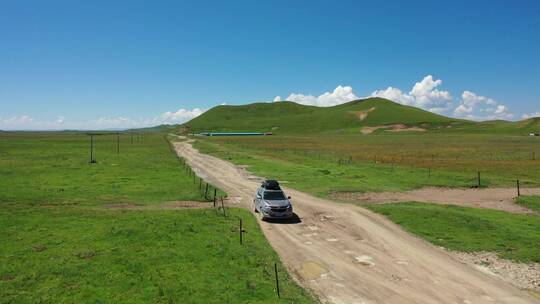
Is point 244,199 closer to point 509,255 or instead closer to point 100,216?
point 100,216

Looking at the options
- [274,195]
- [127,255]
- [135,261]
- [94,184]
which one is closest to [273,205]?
[274,195]

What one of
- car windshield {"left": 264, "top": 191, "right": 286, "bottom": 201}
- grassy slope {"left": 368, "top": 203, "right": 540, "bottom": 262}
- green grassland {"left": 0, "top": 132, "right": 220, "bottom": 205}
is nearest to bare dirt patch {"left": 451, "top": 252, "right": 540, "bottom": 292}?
grassy slope {"left": 368, "top": 203, "right": 540, "bottom": 262}

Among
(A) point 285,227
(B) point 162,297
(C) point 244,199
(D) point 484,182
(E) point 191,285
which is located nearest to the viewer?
(B) point 162,297

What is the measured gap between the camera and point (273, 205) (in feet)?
95.5

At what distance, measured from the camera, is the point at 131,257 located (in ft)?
66.1

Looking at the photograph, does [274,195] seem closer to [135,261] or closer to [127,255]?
[127,255]

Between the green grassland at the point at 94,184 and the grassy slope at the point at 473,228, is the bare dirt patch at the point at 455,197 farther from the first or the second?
the green grassland at the point at 94,184

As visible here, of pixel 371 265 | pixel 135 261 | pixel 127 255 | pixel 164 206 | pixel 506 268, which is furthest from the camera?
pixel 164 206

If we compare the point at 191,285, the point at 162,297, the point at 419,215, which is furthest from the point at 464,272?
the point at 162,297

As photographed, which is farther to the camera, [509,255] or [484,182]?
[484,182]

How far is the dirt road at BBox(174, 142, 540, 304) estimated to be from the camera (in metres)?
16.6

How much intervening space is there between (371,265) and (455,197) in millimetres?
25406

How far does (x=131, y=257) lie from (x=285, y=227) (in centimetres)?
1133

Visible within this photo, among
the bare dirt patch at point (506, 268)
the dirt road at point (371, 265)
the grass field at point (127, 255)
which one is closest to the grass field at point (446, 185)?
the bare dirt patch at point (506, 268)
